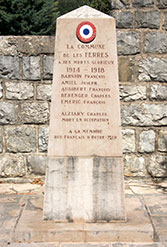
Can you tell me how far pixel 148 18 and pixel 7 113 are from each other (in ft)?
7.62

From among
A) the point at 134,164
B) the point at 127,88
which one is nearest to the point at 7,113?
the point at 127,88

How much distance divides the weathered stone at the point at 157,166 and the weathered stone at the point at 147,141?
0.13m

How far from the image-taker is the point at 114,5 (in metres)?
4.76

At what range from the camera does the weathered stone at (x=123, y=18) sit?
4758 mm

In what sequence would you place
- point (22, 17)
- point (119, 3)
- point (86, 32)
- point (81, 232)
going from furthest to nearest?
1. point (22, 17)
2. point (119, 3)
3. point (86, 32)
4. point (81, 232)

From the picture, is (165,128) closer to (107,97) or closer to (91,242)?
(107,97)

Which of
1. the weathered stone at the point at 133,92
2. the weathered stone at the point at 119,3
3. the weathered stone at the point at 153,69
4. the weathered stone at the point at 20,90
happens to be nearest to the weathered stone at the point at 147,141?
the weathered stone at the point at 133,92

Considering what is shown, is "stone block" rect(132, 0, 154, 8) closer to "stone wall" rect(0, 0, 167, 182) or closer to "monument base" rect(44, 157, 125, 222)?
"stone wall" rect(0, 0, 167, 182)

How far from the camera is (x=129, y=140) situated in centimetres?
486

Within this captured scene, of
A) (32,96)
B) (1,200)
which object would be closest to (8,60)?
(32,96)

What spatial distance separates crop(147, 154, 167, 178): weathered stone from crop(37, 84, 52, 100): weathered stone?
1.67m

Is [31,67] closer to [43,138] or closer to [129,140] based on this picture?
[43,138]

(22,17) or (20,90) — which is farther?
(22,17)

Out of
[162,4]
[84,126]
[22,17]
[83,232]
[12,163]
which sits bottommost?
[83,232]
